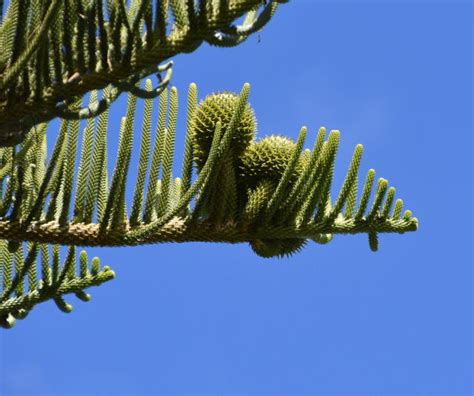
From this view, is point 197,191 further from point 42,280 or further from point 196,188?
point 42,280

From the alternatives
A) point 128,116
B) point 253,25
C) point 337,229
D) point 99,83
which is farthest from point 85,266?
point 253,25

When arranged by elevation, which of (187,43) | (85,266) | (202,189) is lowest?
(85,266)

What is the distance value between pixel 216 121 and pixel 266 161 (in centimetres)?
22

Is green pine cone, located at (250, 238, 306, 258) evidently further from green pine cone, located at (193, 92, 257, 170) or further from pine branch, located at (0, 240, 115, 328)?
pine branch, located at (0, 240, 115, 328)

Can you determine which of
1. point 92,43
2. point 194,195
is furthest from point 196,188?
point 92,43

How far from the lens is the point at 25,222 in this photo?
337cm

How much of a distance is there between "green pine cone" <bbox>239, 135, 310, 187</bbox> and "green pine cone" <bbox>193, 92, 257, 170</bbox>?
0.04 metres

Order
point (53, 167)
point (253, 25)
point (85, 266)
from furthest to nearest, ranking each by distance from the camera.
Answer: point (85, 266)
point (53, 167)
point (253, 25)

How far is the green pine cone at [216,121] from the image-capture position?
3293 mm

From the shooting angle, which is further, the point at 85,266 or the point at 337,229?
the point at 85,266

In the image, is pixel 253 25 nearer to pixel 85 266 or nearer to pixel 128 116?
pixel 128 116

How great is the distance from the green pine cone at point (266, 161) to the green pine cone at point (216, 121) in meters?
0.04

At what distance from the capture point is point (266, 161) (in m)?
3.32

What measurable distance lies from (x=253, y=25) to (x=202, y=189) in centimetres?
85
